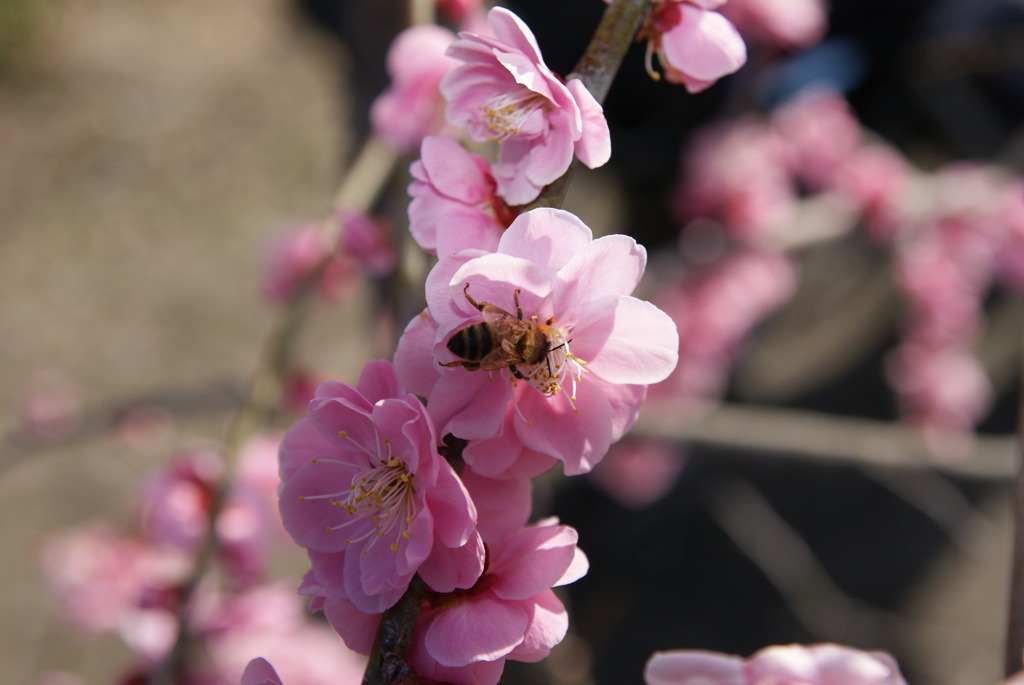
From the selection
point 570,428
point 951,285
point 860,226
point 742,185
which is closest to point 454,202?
point 570,428

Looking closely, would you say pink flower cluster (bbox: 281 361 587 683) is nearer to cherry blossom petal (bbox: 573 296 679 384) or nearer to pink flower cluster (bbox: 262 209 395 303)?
cherry blossom petal (bbox: 573 296 679 384)

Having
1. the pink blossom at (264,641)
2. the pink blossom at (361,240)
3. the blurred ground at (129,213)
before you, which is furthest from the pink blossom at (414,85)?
the blurred ground at (129,213)

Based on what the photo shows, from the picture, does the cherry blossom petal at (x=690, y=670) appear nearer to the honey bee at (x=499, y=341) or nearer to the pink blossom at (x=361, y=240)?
the honey bee at (x=499, y=341)

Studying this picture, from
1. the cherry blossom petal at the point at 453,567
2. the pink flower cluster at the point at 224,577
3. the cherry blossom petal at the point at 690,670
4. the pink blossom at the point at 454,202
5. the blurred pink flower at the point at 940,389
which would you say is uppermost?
the pink blossom at the point at 454,202

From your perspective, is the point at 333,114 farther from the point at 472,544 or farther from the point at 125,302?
the point at 472,544

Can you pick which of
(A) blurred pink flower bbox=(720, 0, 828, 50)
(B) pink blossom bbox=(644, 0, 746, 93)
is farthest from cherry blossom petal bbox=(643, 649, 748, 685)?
(A) blurred pink flower bbox=(720, 0, 828, 50)

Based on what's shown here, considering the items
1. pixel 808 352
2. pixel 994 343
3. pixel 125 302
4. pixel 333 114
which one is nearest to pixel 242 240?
pixel 125 302

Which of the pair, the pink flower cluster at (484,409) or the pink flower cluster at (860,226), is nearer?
the pink flower cluster at (484,409)
